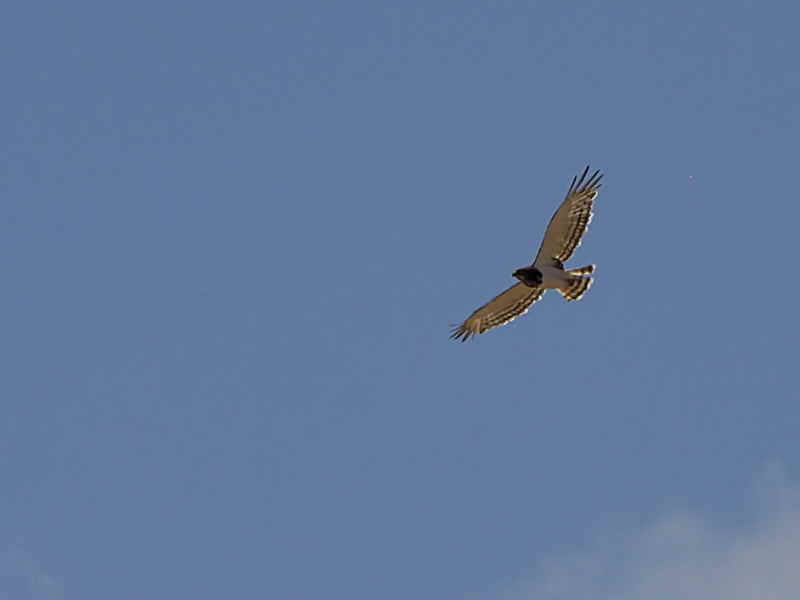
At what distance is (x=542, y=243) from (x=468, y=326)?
422 cm

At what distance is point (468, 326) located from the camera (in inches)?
3447

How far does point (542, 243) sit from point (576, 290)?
62.9 inches

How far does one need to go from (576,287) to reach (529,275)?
4.39 ft

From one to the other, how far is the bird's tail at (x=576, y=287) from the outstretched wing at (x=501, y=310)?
1.03 metres

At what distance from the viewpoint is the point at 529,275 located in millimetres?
84812

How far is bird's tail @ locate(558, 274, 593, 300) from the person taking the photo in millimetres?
84500

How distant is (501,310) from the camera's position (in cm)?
8688

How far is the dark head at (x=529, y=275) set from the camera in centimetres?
8481

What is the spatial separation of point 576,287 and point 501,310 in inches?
121

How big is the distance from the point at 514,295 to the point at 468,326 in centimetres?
214

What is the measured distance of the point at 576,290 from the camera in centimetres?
8469

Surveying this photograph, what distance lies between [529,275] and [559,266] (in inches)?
34.6

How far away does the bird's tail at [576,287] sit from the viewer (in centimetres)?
8450

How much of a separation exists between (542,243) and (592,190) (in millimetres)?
2057
